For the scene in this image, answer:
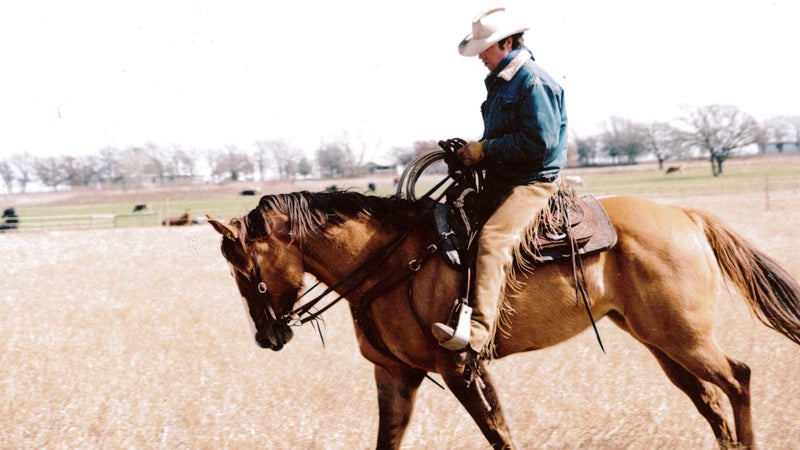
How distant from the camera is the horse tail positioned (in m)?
5.26

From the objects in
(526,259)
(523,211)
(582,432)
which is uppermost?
(523,211)

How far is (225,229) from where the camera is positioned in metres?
4.71

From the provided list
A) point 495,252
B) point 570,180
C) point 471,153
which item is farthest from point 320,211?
point 570,180

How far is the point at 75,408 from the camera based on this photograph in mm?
6898

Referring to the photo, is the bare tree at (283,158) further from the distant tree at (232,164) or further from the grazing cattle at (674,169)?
the grazing cattle at (674,169)

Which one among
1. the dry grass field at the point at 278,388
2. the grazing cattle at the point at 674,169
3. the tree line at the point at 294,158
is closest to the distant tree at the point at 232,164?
the tree line at the point at 294,158

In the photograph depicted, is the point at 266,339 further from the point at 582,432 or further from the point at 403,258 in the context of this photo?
the point at 582,432

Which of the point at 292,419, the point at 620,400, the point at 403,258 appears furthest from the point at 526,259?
the point at 292,419

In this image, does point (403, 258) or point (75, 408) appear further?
point (75, 408)

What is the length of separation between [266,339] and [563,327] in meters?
2.01

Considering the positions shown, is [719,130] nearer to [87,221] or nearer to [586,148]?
[586,148]

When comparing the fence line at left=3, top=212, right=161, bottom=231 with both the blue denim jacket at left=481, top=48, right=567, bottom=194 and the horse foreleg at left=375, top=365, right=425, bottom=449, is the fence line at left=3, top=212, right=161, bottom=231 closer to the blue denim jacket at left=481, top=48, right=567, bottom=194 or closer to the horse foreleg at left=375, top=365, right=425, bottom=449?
the horse foreleg at left=375, top=365, right=425, bottom=449

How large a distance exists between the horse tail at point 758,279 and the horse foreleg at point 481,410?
6.26 feet

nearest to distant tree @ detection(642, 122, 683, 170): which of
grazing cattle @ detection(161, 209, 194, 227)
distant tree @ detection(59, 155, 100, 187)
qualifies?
grazing cattle @ detection(161, 209, 194, 227)
